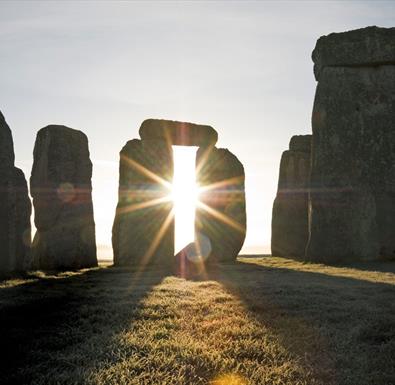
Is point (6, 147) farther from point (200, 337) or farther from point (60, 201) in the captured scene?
point (200, 337)

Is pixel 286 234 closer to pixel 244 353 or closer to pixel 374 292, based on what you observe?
pixel 374 292

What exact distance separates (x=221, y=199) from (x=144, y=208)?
3327 millimetres

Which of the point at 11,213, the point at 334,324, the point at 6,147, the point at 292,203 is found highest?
the point at 6,147

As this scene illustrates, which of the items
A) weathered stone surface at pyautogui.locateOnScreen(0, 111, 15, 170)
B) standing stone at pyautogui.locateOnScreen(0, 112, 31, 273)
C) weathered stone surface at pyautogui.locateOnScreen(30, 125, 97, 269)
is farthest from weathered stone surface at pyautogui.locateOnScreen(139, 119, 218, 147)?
weathered stone surface at pyautogui.locateOnScreen(0, 111, 15, 170)

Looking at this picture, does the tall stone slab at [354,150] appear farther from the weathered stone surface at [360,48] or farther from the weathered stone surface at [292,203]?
the weathered stone surface at [292,203]

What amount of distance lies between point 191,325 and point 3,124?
7722mm

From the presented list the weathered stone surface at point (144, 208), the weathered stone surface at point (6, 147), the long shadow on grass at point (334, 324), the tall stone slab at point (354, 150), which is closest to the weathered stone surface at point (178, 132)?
the weathered stone surface at point (144, 208)

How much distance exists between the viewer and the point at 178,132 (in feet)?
62.8

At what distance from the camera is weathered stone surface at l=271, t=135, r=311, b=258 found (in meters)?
21.8

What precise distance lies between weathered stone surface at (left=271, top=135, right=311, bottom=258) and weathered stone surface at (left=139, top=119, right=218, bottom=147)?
4.44 meters

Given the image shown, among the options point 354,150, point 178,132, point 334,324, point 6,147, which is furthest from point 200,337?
point 178,132

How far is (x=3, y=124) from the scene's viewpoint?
11.2m

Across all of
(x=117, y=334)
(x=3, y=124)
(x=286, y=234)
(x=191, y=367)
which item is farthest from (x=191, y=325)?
(x=286, y=234)

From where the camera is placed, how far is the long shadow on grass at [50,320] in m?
4.12
